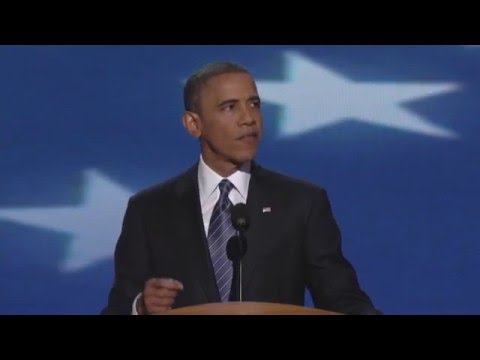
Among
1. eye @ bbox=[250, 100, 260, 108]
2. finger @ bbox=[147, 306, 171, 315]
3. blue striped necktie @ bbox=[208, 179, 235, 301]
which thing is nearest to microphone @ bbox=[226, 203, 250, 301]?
blue striped necktie @ bbox=[208, 179, 235, 301]

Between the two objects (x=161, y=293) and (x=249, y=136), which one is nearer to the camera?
(x=161, y=293)

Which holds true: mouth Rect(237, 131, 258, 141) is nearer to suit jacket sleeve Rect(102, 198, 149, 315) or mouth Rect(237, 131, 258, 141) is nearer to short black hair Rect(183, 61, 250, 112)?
short black hair Rect(183, 61, 250, 112)

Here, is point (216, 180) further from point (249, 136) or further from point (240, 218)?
point (240, 218)

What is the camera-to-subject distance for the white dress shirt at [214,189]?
621 centimetres

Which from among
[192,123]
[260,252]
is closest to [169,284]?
[260,252]

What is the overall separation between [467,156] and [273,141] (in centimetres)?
80

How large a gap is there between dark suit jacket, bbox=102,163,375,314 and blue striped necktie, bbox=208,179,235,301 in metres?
0.03

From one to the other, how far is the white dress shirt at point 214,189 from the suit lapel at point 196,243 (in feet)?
0.07

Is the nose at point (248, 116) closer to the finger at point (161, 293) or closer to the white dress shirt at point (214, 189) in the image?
the white dress shirt at point (214, 189)

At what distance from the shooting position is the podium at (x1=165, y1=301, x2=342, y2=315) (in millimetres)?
5625

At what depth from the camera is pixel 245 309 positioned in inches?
228

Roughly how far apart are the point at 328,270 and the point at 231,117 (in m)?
0.72

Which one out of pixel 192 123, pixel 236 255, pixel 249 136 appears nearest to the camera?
pixel 236 255

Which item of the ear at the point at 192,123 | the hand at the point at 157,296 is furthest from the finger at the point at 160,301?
the ear at the point at 192,123
